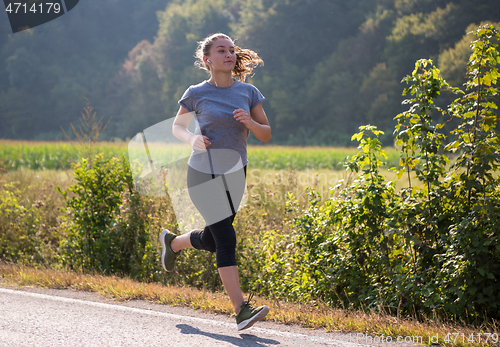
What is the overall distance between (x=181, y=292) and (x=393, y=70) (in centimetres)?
4328

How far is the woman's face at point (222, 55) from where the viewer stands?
393 cm

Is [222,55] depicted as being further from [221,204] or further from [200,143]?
[221,204]

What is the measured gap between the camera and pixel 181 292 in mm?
4855

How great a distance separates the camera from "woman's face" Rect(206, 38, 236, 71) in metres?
3.93

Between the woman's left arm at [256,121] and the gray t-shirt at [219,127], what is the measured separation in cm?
12

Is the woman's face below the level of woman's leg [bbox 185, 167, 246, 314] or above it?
above

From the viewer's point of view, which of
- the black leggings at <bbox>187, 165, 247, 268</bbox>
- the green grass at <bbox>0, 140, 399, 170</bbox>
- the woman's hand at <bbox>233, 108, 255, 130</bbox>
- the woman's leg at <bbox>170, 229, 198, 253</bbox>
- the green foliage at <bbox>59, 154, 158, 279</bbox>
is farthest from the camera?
the green grass at <bbox>0, 140, 399, 170</bbox>

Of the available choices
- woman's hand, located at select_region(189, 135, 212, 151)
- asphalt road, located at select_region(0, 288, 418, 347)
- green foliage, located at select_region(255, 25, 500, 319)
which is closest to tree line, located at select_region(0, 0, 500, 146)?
green foliage, located at select_region(255, 25, 500, 319)

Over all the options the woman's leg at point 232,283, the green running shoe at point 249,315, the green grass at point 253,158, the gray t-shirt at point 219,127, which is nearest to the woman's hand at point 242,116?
the gray t-shirt at point 219,127

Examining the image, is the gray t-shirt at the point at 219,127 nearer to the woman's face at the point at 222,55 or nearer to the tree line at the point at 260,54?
the woman's face at the point at 222,55

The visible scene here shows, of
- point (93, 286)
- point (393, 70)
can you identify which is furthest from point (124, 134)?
point (93, 286)

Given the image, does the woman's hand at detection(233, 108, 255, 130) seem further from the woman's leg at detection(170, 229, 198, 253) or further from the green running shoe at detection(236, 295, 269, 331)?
the green running shoe at detection(236, 295, 269, 331)

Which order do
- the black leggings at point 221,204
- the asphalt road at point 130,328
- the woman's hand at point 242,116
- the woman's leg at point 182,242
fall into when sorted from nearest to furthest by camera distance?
the asphalt road at point 130,328, the woman's hand at point 242,116, the black leggings at point 221,204, the woman's leg at point 182,242

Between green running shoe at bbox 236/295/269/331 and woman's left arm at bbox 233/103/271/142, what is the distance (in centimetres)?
132
